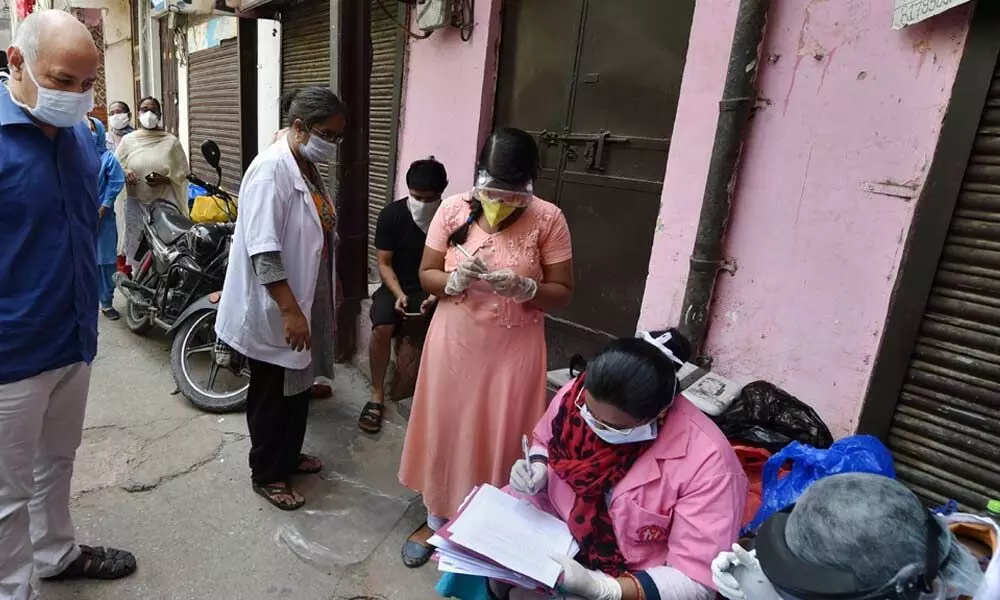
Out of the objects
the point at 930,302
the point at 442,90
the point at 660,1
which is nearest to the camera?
the point at 930,302

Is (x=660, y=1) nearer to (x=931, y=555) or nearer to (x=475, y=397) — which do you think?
(x=475, y=397)

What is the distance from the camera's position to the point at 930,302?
7.13ft

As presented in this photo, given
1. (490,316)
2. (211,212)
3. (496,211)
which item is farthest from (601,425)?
(211,212)

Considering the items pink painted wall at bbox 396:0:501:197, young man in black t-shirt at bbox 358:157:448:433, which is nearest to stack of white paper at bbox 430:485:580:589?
young man in black t-shirt at bbox 358:157:448:433

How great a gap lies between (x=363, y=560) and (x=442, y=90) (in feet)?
10.9

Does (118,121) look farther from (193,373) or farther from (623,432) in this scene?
(623,432)

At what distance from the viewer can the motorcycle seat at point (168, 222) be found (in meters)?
4.39

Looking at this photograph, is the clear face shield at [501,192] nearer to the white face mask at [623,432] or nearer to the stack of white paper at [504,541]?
the white face mask at [623,432]

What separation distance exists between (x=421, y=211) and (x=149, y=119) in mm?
3308

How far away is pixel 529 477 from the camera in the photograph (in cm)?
176

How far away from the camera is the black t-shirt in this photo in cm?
336

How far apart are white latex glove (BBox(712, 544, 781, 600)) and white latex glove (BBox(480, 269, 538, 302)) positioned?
1.06 meters

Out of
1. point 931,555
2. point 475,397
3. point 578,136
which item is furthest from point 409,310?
point 931,555

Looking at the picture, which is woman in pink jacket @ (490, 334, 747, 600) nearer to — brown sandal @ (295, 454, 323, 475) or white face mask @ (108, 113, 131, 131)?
brown sandal @ (295, 454, 323, 475)
